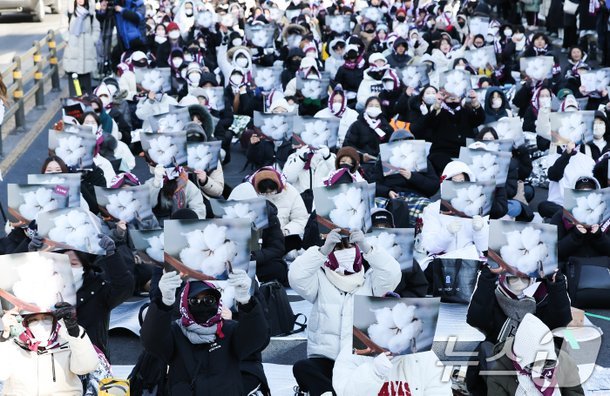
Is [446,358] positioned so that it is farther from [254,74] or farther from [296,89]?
[254,74]

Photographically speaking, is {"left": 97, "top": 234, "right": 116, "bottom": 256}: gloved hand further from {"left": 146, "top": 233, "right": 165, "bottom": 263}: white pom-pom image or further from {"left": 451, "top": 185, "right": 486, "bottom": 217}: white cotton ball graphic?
{"left": 451, "top": 185, "right": 486, "bottom": 217}: white cotton ball graphic

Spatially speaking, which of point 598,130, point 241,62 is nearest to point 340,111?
point 598,130

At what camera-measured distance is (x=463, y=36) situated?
2762 centimetres

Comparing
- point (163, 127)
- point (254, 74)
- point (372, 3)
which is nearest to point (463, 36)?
point (372, 3)

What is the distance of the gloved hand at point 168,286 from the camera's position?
26.2 ft

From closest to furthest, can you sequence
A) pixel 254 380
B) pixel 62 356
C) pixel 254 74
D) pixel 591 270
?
pixel 62 356, pixel 254 380, pixel 591 270, pixel 254 74

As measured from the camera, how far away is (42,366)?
7754mm

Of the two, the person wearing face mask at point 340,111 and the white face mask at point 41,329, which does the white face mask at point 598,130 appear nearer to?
the person wearing face mask at point 340,111

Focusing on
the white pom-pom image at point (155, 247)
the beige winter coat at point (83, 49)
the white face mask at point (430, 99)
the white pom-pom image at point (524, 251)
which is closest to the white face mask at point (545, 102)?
the white face mask at point (430, 99)

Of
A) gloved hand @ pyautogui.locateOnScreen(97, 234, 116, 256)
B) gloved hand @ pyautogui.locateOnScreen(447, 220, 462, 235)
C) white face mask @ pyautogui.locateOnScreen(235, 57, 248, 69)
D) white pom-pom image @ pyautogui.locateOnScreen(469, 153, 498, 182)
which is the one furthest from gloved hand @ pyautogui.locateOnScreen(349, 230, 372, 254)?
white face mask @ pyautogui.locateOnScreen(235, 57, 248, 69)

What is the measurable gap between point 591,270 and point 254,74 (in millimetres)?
9910

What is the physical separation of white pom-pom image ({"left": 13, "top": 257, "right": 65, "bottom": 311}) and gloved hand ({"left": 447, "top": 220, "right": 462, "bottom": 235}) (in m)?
4.72

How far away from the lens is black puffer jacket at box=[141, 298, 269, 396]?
26.3ft

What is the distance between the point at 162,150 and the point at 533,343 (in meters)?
6.25
